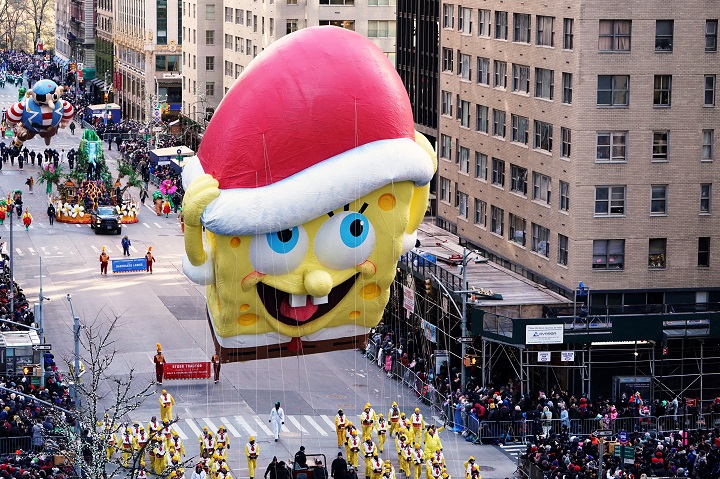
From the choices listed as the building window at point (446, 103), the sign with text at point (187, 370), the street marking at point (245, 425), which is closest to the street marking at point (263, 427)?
the street marking at point (245, 425)

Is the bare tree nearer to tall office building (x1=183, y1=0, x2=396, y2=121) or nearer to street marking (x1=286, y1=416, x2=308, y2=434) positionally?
street marking (x1=286, y1=416, x2=308, y2=434)

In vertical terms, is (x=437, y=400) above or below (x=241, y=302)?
below

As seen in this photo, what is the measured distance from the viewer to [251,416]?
59312 mm

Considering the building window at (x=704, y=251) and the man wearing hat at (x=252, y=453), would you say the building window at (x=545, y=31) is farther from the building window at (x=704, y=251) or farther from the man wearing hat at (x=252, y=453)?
the man wearing hat at (x=252, y=453)

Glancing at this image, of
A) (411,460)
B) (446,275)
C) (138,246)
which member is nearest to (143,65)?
(138,246)

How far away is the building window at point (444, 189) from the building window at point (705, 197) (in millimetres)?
15668

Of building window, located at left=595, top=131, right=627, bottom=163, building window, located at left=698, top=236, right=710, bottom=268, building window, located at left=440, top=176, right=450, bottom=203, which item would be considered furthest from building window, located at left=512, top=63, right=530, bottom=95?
building window, located at left=440, top=176, right=450, bottom=203

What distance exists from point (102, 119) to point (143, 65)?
7906 mm

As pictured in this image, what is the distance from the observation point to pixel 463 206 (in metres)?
74.4

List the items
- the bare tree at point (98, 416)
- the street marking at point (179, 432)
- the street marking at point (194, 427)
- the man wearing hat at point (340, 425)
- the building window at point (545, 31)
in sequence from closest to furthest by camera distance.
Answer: the bare tree at point (98, 416) < the man wearing hat at point (340, 425) < the street marking at point (179, 432) < the street marking at point (194, 427) < the building window at point (545, 31)

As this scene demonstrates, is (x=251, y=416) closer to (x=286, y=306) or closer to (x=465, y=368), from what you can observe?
(x=465, y=368)

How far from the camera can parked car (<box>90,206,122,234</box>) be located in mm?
97188

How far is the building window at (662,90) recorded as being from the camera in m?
61.9

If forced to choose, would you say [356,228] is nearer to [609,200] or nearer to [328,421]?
[328,421]
